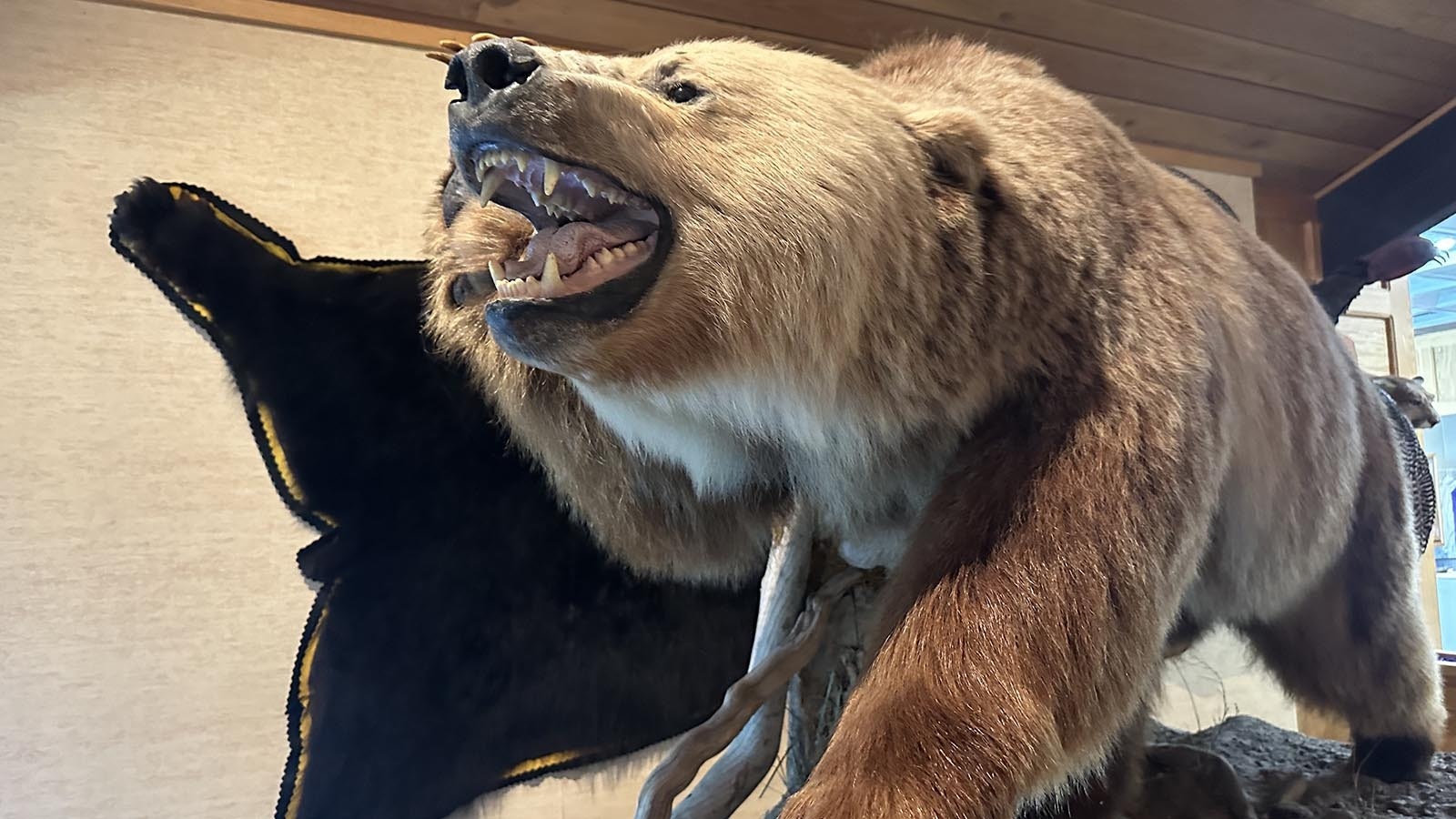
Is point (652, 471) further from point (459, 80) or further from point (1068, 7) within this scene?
point (1068, 7)

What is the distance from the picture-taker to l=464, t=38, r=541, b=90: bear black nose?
0.67 meters

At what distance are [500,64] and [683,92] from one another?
186 mm

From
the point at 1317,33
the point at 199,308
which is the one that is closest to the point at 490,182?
the point at 199,308

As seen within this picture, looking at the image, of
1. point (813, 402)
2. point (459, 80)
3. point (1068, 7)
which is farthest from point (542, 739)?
point (1068, 7)

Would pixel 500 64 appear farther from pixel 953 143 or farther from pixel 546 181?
pixel 953 143

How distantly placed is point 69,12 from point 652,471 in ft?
3.26

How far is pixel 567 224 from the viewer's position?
76cm

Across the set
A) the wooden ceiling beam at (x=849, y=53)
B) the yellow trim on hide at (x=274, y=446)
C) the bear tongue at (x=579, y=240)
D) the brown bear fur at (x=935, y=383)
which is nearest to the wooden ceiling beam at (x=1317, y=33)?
the wooden ceiling beam at (x=849, y=53)

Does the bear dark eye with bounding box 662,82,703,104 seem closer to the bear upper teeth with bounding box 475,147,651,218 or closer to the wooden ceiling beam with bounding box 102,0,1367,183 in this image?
the bear upper teeth with bounding box 475,147,651,218

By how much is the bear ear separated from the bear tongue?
32cm

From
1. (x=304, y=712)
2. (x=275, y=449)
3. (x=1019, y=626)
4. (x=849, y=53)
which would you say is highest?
(x=849, y=53)

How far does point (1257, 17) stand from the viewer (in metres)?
1.54

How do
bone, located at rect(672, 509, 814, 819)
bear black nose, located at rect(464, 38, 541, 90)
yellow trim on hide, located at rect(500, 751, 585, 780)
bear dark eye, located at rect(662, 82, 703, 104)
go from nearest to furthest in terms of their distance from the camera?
bear black nose, located at rect(464, 38, 541, 90), bear dark eye, located at rect(662, 82, 703, 104), bone, located at rect(672, 509, 814, 819), yellow trim on hide, located at rect(500, 751, 585, 780)

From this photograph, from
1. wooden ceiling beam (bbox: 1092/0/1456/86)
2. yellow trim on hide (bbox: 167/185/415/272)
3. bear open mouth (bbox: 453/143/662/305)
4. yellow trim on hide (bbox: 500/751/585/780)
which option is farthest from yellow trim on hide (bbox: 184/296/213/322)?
wooden ceiling beam (bbox: 1092/0/1456/86)
